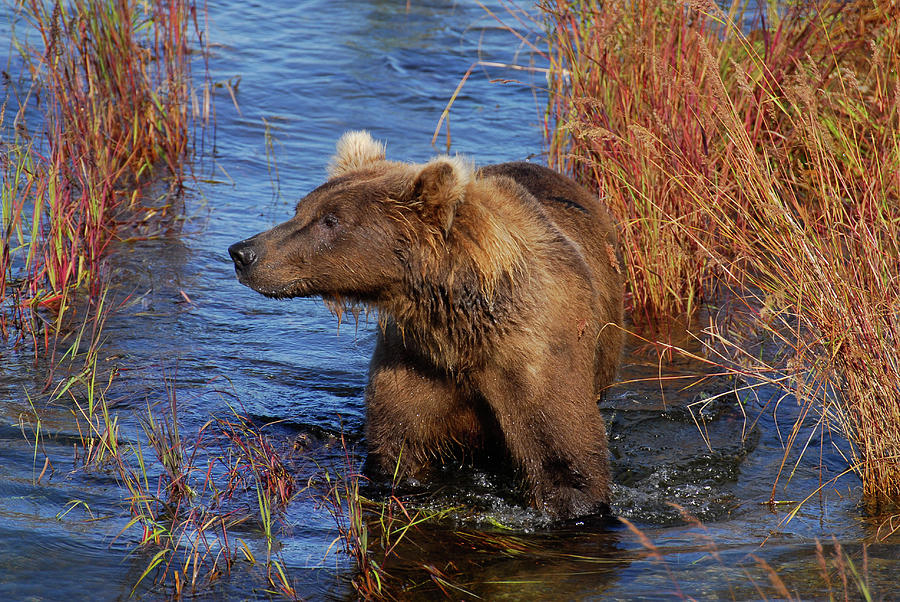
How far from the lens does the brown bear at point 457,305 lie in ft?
14.1

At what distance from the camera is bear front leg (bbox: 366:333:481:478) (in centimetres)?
464

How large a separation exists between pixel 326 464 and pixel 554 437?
130cm

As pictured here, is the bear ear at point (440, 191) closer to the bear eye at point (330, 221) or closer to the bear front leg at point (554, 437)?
the bear eye at point (330, 221)

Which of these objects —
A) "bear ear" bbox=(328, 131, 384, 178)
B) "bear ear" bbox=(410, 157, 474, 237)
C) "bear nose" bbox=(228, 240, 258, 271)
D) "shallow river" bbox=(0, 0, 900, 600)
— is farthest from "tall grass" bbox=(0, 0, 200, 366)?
"bear ear" bbox=(410, 157, 474, 237)

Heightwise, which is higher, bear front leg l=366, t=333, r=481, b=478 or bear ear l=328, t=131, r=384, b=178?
bear ear l=328, t=131, r=384, b=178

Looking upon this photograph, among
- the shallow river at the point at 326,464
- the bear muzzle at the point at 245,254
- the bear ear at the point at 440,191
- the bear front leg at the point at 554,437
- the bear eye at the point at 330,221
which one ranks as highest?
the bear ear at the point at 440,191

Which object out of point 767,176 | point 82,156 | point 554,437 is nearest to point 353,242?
point 554,437

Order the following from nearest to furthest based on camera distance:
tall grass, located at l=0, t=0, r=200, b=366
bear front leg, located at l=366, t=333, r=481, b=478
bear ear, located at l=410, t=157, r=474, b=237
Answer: bear ear, located at l=410, t=157, r=474, b=237
bear front leg, located at l=366, t=333, r=481, b=478
tall grass, located at l=0, t=0, r=200, b=366

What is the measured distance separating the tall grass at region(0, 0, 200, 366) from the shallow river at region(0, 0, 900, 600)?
13.3 inches

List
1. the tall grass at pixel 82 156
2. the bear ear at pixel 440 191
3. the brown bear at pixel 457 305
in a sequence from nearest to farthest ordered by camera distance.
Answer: the bear ear at pixel 440 191 → the brown bear at pixel 457 305 → the tall grass at pixel 82 156

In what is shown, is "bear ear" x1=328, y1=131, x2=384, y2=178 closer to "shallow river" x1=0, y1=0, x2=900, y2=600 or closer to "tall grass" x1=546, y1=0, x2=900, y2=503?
"tall grass" x1=546, y1=0, x2=900, y2=503

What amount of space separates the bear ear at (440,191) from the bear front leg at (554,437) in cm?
72

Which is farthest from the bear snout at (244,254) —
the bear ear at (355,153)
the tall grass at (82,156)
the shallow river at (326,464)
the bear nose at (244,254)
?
the tall grass at (82,156)

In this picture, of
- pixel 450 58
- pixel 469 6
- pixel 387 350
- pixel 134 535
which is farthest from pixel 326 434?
pixel 469 6
